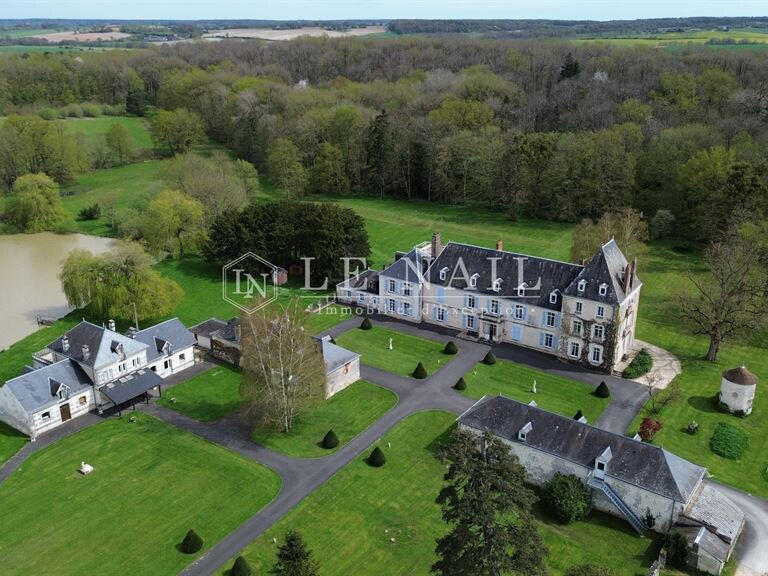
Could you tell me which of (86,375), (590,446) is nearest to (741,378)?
(590,446)

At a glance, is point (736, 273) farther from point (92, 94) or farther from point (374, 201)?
point (92, 94)

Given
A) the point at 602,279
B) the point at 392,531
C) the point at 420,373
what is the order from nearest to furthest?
the point at 392,531
the point at 602,279
the point at 420,373

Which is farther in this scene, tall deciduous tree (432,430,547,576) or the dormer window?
the dormer window

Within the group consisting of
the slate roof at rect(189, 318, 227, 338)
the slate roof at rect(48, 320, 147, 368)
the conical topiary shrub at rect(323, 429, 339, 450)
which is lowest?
the conical topiary shrub at rect(323, 429, 339, 450)

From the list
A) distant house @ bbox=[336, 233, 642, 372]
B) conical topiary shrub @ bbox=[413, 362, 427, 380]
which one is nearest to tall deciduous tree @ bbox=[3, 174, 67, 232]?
distant house @ bbox=[336, 233, 642, 372]

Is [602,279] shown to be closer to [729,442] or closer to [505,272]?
[505,272]

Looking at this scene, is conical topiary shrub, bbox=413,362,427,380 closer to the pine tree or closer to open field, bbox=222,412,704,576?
open field, bbox=222,412,704,576

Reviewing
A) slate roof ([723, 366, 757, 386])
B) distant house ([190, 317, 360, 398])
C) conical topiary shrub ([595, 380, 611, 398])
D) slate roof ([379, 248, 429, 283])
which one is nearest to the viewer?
slate roof ([723, 366, 757, 386])

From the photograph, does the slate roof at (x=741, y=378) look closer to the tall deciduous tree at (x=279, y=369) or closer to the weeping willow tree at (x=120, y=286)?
the tall deciduous tree at (x=279, y=369)
